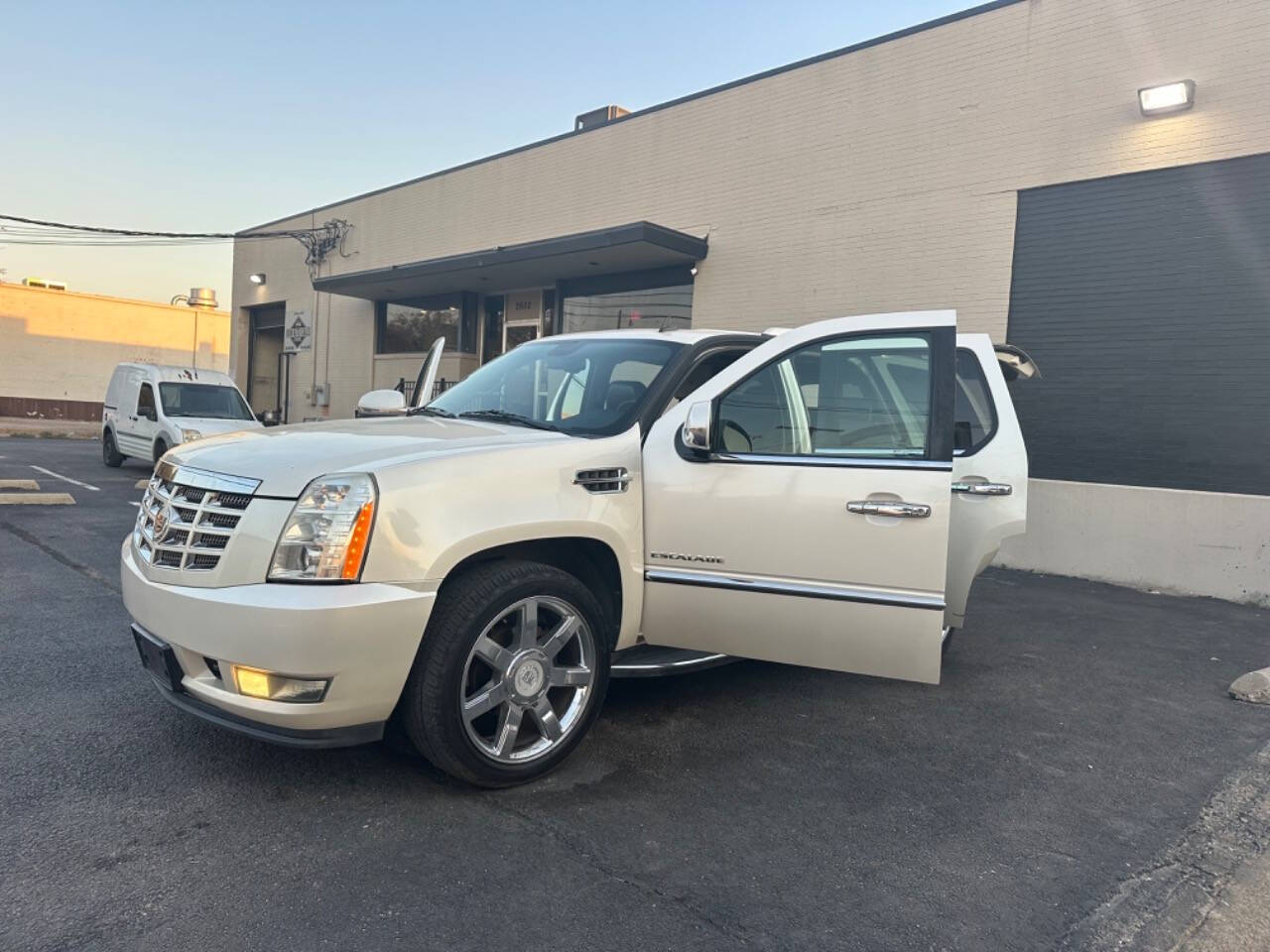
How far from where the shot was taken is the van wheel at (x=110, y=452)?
14922mm

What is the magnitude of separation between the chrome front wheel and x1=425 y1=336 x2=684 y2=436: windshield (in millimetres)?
865

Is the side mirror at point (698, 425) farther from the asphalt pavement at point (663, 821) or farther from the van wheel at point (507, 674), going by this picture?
the asphalt pavement at point (663, 821)

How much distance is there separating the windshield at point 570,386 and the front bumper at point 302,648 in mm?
1274

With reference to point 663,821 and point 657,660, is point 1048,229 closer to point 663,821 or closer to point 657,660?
point 657,660

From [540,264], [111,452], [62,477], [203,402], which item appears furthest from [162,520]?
[111,452]

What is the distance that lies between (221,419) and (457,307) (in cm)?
504

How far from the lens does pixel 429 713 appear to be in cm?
296

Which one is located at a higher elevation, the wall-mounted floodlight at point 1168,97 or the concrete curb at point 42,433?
the wall-mounted floodlight at point 1168,97

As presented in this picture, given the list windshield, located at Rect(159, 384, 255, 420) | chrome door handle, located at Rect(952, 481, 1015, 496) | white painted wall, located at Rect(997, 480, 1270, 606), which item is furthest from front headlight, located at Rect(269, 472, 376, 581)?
windshield, located at Rect(159, 384, 255, 420)

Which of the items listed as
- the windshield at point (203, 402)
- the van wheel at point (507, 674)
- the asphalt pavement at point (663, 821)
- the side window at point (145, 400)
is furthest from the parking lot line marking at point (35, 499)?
the van wheel at point (507, 674)

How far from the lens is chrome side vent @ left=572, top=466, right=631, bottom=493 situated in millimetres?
3453

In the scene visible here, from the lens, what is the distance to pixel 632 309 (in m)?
13.5

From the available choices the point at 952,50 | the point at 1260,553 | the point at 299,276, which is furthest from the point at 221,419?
the point at 1260,553

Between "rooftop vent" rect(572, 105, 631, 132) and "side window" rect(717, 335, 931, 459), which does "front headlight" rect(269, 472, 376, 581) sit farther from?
"rooftop vent" rect(572, 105, 631, 132)
